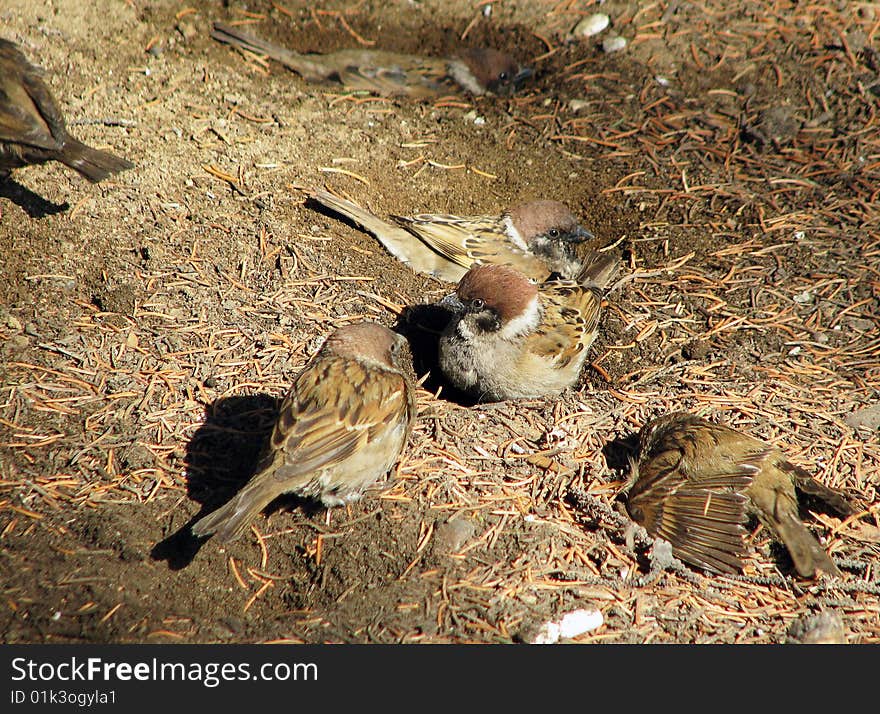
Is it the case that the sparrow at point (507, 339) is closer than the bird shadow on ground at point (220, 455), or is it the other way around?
the bird shadow on ground at point (220, 455)

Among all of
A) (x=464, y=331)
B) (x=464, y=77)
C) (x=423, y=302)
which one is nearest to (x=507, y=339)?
(x=464, y=331)

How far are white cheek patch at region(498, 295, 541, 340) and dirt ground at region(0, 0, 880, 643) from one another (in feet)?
1.88

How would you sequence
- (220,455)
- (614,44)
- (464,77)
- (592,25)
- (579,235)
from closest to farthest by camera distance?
(220,455), (579,235), (464,77), (614,44), (592,25)

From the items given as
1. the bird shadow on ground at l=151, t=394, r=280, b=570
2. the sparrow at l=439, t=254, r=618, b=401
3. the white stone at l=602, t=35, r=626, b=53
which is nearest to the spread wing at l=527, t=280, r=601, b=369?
the sparrow at l=439, t=254, r=618, b=401

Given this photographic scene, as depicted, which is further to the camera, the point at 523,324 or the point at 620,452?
the point at 523,324

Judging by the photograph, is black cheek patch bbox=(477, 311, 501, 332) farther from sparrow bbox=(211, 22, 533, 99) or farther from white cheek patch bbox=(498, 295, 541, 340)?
sparrow bbox=(211, 22, 533, 99)

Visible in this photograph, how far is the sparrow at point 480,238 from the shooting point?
570cm

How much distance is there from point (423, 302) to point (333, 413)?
1.75 metres

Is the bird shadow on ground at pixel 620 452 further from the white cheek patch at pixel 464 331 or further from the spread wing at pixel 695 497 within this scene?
the white cheek patch at pixel 464 331

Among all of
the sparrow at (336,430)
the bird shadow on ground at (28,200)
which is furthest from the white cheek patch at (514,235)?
the bird shadow on ground at (28,200)

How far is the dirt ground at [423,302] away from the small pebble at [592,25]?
0.09m

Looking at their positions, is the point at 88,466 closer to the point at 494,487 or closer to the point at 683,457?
the point at 494,487

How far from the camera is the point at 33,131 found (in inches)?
188

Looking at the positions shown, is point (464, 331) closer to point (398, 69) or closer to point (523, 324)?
point (523, 324)
